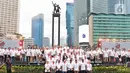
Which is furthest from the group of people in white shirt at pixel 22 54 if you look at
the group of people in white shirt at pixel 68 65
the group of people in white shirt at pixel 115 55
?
the group of people in white shirt at pixel 115 55

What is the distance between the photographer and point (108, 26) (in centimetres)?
18388

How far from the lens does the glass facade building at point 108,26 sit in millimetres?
178000

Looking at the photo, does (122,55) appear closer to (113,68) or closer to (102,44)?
(113,68)

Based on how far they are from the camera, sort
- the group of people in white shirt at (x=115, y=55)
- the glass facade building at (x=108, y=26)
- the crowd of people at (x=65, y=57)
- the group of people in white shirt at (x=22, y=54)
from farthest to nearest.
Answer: the glass facade building at (x=108, y=26), the group of people in white shirt at (x=115, y=55), the group of people in white shirt at (x=22, y=54), the crowd of people at (x=65, y=57)

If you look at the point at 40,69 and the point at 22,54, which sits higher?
the point at 22,54

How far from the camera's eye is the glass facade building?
17800cm

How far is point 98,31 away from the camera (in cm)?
17988

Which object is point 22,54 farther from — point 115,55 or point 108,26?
point 108,26

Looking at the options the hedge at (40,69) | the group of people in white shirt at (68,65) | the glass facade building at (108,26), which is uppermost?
the glass facade building at (108,26)

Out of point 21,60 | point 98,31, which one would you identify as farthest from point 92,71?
point 98,31

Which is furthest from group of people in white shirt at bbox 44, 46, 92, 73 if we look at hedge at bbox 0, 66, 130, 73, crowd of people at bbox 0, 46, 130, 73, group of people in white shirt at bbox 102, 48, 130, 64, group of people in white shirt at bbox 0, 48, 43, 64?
group of people in white shirt at bbox 102, 48, 130, 64

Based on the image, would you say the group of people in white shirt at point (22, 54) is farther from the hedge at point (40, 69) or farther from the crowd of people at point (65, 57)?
the hedge at point (40, 69)

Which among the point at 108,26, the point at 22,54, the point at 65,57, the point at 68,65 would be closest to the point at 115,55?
the point at 65,57

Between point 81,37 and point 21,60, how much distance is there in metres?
42.2
